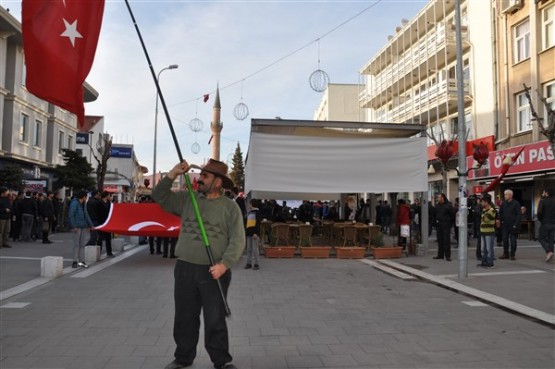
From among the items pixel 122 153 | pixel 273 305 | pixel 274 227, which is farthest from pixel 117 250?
pixel 122 153

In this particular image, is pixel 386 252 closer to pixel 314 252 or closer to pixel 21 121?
pixel 314 252

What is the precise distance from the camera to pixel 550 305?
7543mm

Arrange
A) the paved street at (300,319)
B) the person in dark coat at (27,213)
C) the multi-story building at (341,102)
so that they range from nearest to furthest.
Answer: the paved street at (300,319) < the person in dark coat at (27,213) < the multi-story building at (341,102)

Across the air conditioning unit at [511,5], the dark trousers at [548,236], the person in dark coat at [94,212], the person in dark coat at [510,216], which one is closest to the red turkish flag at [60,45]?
the person in dark coat at [94,212]

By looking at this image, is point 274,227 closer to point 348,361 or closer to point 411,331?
point 411,331

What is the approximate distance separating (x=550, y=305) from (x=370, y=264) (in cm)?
577

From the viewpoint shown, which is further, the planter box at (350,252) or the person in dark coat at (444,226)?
the planter box at (350,252)

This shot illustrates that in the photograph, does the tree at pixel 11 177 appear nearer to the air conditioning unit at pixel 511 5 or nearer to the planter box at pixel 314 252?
the planter box at pixel 314 252

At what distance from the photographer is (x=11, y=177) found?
21.4 m

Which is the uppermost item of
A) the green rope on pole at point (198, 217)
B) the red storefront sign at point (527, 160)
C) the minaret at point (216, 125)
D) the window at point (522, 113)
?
the minaret at point (216, 125)

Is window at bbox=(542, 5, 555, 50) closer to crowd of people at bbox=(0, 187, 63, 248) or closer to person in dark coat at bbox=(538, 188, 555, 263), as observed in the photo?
person in dark coat at bbox=(538, 188, 555, 263)

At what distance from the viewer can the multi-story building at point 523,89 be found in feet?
63.9

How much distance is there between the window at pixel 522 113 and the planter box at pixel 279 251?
44.7 ft

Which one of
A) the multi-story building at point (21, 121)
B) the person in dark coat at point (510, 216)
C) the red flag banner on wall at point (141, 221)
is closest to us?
the red flag banner on wall at point (141, 221)
